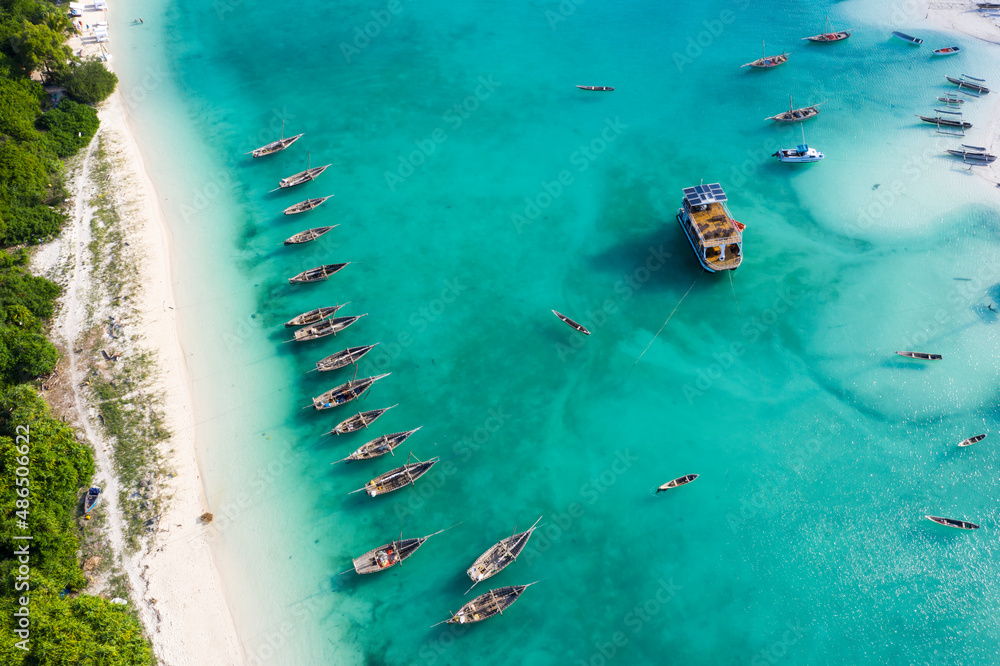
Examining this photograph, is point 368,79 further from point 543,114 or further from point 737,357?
point 737,357

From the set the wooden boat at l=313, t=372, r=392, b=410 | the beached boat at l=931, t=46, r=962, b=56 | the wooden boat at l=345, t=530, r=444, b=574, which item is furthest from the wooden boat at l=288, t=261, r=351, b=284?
the beached boat at l=931, t=46, r=962, b=56

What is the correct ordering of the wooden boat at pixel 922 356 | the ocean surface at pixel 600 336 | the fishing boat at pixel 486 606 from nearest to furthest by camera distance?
the fishing boat at pixel 486 606, the ocean surface at pixel 600 336, the wooden boat at pixel 922 356

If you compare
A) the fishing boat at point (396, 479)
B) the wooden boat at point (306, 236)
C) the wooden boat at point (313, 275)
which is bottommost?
the fishing boat at point (396, 479)

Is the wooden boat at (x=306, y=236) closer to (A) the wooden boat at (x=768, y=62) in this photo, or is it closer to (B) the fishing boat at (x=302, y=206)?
(B) the fishing boat at (x=302, y=206)

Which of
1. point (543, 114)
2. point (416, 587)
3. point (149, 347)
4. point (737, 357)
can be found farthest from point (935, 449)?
point (149, 347)

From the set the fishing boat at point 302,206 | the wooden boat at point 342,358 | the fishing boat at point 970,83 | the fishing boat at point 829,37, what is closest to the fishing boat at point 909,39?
the fishing boat at point 829,37

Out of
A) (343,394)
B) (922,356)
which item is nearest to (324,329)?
(343,394)
